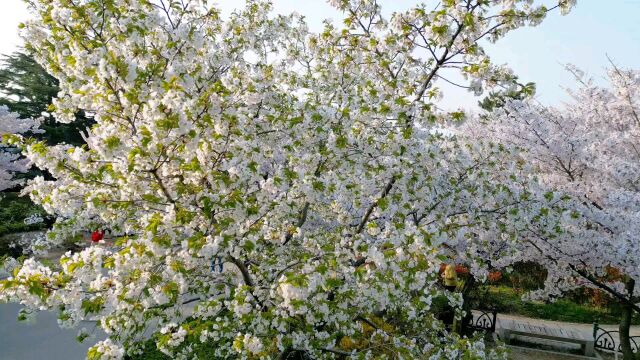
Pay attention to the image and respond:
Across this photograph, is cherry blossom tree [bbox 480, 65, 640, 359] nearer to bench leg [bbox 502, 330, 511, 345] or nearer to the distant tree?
bench leg [bbox 502, 330, 511, 345]

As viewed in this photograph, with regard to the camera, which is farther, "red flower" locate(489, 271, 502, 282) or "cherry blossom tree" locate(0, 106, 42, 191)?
"cherry blossom tree" locate(0, 106, 42, 191)

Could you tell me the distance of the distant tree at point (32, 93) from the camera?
24.7 m

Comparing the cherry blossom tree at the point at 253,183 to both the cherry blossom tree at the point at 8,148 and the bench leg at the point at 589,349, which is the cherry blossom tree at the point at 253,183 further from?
the cherry blossom tree at the point at 8,148

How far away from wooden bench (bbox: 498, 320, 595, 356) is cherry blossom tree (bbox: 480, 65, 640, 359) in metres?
1.21

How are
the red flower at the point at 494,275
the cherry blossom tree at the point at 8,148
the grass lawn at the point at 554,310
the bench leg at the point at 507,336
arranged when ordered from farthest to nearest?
the cherry blossom tree at the point at 8,148
the red flower at the point at 494,275
the grass lawn at the point at 554,310
the bench leg at the point at 507,336

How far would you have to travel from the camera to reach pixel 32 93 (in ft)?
84.8

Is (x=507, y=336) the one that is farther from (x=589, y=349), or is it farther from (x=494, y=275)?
(x=494, y=275)

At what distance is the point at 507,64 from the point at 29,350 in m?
9.75

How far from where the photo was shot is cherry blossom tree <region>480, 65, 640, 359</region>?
24.9 feet

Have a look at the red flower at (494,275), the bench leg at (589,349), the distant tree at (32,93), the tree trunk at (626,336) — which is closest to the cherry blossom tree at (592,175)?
the tree trunk at (626,336)

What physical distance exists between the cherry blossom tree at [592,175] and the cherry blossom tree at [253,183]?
158 centimetres

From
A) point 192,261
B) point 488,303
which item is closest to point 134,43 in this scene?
point 192,261

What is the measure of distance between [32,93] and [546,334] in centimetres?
2701

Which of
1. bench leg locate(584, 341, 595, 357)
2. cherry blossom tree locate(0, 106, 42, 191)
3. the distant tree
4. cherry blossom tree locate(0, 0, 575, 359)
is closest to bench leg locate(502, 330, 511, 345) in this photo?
bench leg locate(584, 341, 595, 357)
